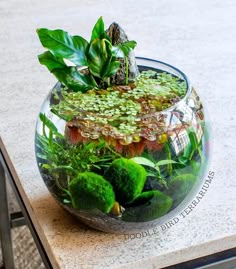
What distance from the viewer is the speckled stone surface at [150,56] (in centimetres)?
65

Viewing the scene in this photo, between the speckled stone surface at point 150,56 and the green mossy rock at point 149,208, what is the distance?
0.04 m

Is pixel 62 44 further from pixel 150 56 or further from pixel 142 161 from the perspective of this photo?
pixel 150 56

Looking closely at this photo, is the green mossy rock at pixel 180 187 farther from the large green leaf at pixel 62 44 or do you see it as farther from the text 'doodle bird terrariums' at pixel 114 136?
the large green leaf at pixel 62 44

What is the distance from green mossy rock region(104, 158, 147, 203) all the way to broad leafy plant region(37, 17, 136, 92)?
11 centimetres

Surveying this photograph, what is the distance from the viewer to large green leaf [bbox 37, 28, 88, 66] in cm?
62

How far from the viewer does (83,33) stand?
1.35m

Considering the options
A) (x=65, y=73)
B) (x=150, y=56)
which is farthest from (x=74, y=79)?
(x=150, y=56)

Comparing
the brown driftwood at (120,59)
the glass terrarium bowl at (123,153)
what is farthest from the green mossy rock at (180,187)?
the brown driftwood at (120,59)

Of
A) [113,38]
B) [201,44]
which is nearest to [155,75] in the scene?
[113,38]

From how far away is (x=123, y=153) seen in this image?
589 mm

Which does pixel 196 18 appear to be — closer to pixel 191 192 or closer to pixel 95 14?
pixel 95 14

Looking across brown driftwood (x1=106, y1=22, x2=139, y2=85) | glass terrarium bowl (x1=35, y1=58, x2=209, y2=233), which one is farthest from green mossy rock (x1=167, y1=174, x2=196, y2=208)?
brown driftwood (x1=106, y1=22, x2=139, y2=85)

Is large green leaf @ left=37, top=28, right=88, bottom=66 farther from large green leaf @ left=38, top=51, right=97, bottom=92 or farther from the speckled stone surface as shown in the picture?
the speckled stone surface

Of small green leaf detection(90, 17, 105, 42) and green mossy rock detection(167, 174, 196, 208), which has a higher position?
small green leaf detection(90, 17, 105, 42)
